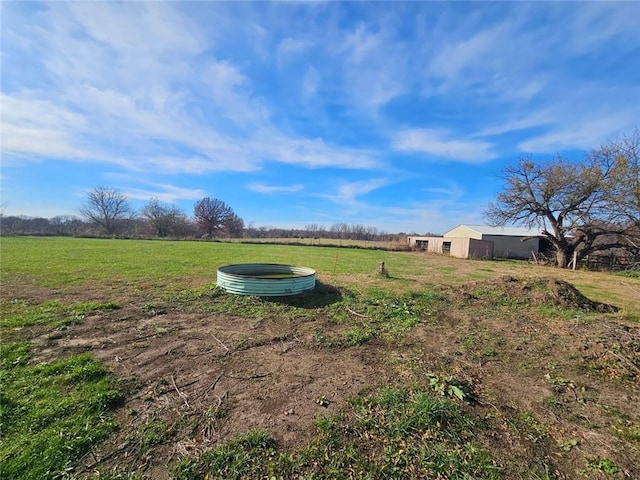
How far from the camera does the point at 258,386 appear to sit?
3.31 m

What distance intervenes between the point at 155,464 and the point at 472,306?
7.15 m

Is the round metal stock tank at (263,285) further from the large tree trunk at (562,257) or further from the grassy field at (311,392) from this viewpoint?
the large tree trunk at (562,257)

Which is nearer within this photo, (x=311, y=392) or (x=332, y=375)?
(x=311, y=392)

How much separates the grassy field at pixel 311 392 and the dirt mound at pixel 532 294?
21.5 inches

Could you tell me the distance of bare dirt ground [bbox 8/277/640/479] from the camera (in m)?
2.44

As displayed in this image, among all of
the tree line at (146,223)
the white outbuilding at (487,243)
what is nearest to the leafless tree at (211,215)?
the tree line at (146,223)

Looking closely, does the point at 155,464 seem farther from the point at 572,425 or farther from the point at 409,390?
the point at 572,425

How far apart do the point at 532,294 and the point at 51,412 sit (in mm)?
9604

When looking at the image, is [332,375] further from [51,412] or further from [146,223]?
[146,223]

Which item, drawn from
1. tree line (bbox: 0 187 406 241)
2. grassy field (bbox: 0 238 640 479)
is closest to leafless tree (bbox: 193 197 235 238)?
tree line (bbox: 0 187 406 241)

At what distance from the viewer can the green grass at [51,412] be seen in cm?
211

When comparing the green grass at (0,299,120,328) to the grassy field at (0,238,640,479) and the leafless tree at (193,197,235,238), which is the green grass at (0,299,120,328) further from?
the leafless tree at (193,197,235,238)

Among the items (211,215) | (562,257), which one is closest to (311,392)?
(562,257)

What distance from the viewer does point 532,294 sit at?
7480mm
